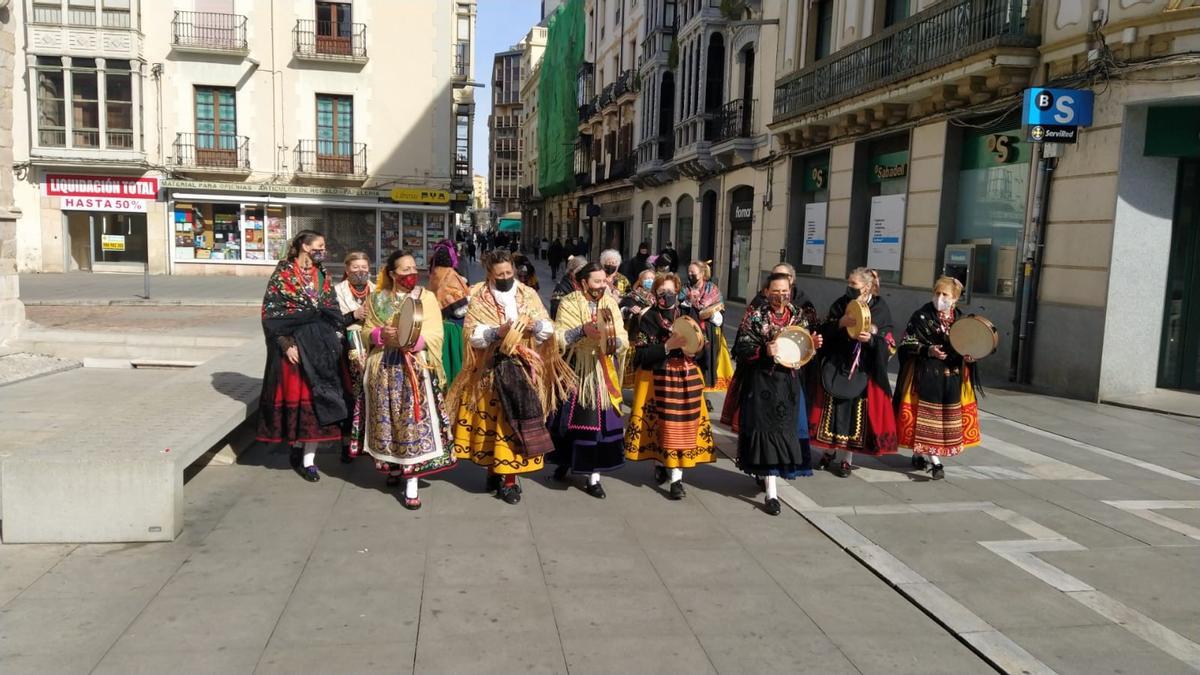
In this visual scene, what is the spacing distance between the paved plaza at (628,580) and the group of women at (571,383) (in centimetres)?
33

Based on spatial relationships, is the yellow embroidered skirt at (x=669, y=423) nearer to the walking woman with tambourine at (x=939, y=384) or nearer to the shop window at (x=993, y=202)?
the walking woman with tambourine at (x=939, y=384)

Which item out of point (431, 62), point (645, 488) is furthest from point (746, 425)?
point (431, 62)

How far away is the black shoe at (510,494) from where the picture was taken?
5.81m

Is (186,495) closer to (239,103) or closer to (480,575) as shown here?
(480,575)

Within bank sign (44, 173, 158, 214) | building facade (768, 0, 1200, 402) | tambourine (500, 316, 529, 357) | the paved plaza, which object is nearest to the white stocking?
the paved plaza

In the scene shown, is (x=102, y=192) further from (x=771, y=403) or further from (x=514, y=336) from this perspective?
(x=771, y=403)

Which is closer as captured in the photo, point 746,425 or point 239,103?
point 746,425

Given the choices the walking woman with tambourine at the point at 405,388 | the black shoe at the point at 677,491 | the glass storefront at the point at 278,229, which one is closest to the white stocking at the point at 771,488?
the black shoe at the point at 677,491

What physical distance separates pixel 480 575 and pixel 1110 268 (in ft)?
28.9

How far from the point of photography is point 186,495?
5.77 m

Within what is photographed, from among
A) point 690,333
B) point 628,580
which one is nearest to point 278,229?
point 690,333

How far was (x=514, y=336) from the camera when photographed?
5.45 metres

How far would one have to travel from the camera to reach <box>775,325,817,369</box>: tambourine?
5.61 meters

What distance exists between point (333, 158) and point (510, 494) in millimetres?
26102
